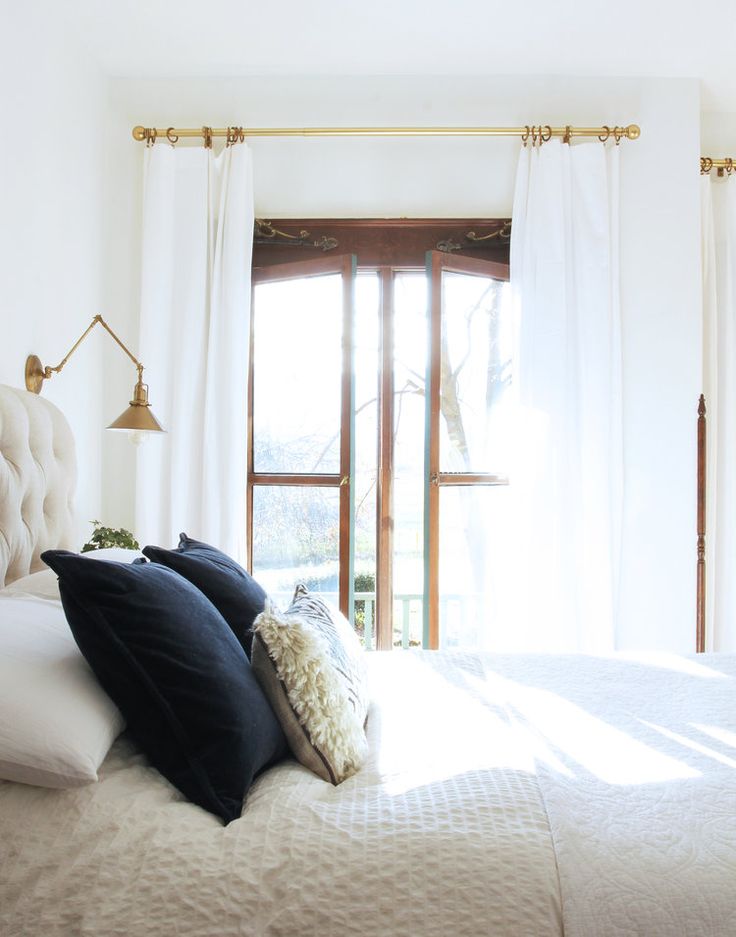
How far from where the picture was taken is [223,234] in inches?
122

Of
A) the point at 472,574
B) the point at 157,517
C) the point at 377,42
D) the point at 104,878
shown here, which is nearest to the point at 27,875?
the point at 104,878

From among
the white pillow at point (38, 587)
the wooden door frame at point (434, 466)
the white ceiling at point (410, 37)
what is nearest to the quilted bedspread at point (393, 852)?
the white pillow at point (38, 587)

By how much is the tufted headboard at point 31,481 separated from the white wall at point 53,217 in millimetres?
301

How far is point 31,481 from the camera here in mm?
1916

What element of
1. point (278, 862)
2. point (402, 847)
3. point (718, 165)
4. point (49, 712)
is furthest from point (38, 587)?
point (718, 165)

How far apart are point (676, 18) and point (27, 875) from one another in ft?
10.4

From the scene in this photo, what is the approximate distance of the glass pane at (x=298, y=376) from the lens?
3.15 metres

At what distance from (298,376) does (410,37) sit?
1.39m

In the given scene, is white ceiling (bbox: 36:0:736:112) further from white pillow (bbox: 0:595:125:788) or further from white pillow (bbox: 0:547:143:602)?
white pillow (bbox: 0:595:125:788)

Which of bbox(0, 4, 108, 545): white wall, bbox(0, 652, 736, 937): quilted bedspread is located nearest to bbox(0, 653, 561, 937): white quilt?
bbox(0, 652, 736, 937): quilted bedspread

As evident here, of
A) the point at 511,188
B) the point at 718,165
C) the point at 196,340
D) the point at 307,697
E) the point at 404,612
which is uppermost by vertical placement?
the point at 718,165

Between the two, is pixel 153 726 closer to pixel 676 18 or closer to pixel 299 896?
pixel 299 896

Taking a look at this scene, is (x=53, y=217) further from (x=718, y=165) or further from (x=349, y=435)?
(x=718, y=165)

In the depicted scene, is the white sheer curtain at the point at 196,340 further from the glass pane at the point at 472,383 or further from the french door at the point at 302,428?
the glass pane at the point at 472,383
